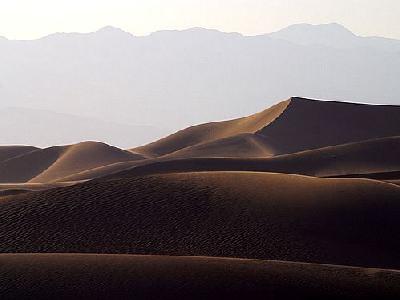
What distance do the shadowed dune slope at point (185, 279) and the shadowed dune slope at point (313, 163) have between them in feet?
75.2

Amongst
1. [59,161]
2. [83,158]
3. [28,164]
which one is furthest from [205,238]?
[28,164]

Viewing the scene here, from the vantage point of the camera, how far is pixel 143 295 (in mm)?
11242

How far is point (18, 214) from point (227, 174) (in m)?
7.05

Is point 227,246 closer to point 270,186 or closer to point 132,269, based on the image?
point 132,269

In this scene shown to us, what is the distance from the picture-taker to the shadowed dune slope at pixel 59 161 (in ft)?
192

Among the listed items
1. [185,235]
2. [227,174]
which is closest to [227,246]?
[185,235]

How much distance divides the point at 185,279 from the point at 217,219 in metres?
6.38

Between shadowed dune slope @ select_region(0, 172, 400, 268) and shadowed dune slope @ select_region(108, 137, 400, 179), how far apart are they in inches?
562

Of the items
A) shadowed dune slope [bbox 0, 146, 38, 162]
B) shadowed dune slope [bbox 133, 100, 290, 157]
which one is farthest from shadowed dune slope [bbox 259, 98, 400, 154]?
shadowed dune slope [bbox 0, 146, 38, 162]

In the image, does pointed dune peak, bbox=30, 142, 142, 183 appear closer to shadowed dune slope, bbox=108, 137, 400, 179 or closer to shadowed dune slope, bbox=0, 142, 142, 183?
shadowed dune slope, bbox=0, 142, 142, 183

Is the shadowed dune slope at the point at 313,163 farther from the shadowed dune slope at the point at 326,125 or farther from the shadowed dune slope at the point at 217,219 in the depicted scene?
the shadowed dune slope at the point at 217,219

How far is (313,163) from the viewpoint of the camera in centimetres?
3862

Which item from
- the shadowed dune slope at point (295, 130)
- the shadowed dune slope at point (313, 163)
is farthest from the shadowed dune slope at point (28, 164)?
the shadowed dune slope at point (313, 163)

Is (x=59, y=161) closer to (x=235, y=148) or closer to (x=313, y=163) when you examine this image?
(x=235, y=148)
